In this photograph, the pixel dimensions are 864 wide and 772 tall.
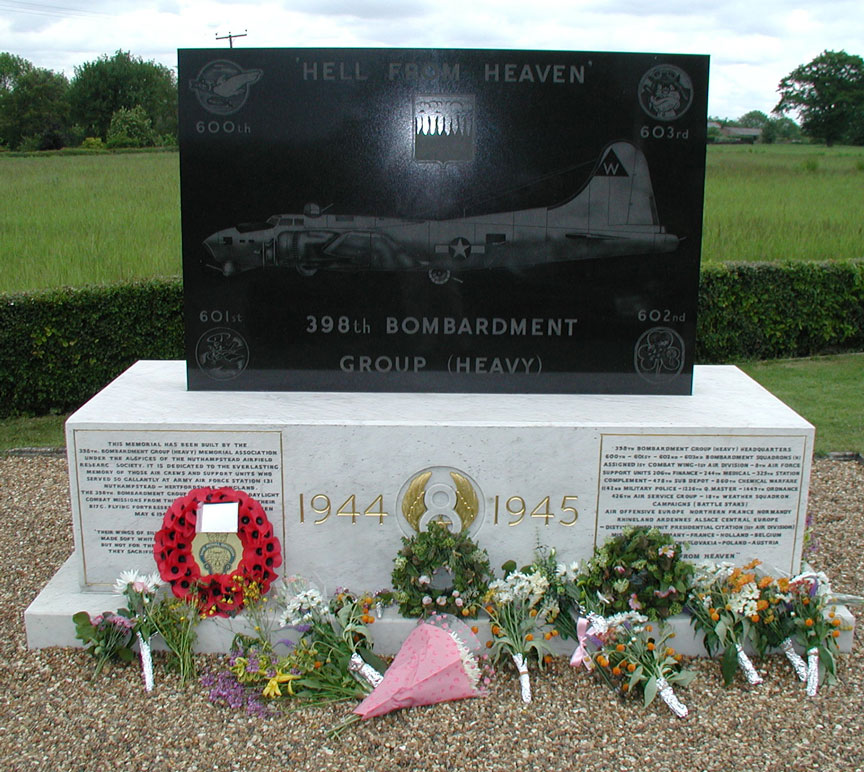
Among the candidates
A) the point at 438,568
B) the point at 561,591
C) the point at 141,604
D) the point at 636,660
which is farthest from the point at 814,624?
the point at 141,604

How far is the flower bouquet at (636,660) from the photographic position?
3.96 metres

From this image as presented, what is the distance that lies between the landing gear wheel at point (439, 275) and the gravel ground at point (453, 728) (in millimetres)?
2064

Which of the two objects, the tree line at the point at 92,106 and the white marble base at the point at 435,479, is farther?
the tree line at the point at 92,106

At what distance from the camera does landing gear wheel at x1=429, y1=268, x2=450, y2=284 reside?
486 cm

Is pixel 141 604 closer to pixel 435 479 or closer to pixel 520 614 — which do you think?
pixel 435 479

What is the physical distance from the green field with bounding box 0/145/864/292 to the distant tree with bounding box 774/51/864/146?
11826mm

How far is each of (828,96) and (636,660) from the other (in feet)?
106

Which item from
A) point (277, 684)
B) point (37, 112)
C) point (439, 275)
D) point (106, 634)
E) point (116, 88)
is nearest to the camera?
point (277, 684)

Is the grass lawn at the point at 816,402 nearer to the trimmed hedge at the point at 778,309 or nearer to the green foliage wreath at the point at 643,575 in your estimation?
the trimmed hedge at the point at 778,309

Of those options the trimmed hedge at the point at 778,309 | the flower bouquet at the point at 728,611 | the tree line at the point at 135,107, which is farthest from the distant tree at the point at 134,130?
the flower bouquet at the point at 728,611

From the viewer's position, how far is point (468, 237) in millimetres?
4832

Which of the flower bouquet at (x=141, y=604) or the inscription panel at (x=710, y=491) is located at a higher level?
the inscription panel at (x=710, y=491)

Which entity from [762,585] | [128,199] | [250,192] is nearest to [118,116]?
[128,199]

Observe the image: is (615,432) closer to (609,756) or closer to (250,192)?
(609,756)
